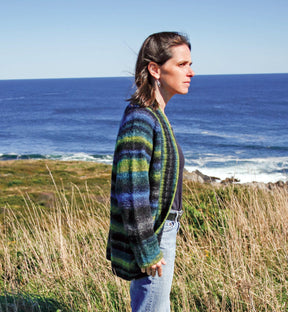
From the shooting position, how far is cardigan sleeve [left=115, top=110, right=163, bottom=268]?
1740mm

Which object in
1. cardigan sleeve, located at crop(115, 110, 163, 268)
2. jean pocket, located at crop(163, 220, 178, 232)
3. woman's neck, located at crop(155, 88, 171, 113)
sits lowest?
jean pocket, located at crop(163, 220, 178, 232)

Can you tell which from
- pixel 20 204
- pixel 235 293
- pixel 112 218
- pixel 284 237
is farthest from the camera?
pixel 20 204

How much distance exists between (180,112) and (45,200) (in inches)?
2183

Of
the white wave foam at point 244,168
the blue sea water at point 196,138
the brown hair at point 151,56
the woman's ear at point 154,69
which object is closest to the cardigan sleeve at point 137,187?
the brown hair at point 151,56

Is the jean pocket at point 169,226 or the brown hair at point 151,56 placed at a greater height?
the brown hair at point 151,56

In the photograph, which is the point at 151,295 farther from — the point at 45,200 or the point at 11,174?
the point at 11,174

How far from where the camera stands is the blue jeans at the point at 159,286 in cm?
192

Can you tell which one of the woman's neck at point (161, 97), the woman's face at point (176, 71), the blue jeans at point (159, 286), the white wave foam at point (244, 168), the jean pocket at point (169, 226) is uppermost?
the woman's face at point (176, 71)

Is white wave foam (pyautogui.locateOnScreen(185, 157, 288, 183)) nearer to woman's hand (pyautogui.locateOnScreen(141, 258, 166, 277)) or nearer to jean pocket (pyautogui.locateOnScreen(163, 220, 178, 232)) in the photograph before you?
jean pocket (pyautogui.locateOnScreen(163, 220, 178, 232))

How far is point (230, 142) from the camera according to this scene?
1523 inches

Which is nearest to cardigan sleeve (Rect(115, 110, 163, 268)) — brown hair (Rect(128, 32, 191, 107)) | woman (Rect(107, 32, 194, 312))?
woman (Rect(107, 32, 194, 312))

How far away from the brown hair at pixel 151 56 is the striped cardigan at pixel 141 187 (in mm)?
99

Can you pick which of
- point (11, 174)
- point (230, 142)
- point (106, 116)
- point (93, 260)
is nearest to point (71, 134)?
point (106, 116)

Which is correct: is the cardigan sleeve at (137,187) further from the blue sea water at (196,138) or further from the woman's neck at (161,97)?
the blue sea water at (196,138)
